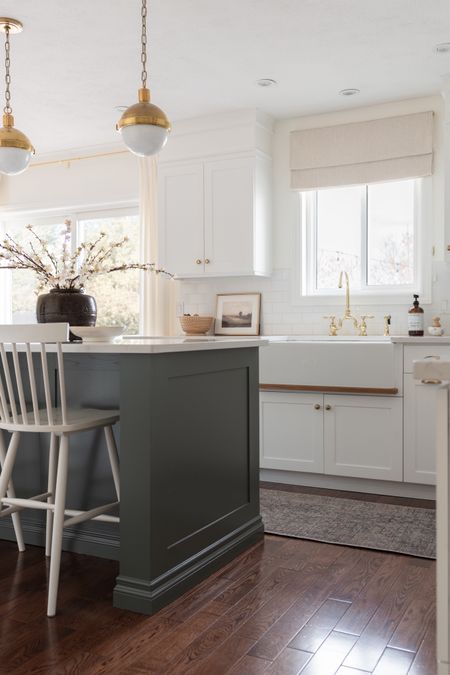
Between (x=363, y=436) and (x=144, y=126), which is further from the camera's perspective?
(x=363, y=436)

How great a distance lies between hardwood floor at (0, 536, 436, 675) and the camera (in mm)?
1998

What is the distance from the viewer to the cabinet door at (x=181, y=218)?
16.6 feet

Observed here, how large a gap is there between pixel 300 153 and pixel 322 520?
281cm

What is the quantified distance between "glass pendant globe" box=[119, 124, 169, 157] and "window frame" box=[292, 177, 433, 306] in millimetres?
2304

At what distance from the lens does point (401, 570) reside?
2760mm

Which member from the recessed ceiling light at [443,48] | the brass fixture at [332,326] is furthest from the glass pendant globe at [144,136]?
the brass fixture at [332,326]

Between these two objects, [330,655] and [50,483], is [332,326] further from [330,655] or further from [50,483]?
[330,655]

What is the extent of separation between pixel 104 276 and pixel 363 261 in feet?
7.91

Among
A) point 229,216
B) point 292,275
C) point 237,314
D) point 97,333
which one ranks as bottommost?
point 97,333

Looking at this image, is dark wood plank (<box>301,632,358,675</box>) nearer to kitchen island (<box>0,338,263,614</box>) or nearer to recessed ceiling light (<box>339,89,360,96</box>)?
kitchen island (<box>0,338,263,614</box>)

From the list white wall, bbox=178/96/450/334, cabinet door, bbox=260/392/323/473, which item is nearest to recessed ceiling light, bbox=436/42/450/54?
white wall, bbox=178/96/450/334

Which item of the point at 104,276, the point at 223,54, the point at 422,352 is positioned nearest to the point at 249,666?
the point at 422,352

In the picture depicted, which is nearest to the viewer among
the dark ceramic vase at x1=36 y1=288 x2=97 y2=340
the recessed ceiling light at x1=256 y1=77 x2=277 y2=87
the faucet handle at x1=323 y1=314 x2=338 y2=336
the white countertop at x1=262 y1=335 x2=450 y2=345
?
the dark ceramic vase at x1=36 y1=288 x2=97 y2=340

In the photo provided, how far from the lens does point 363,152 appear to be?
475 cm
